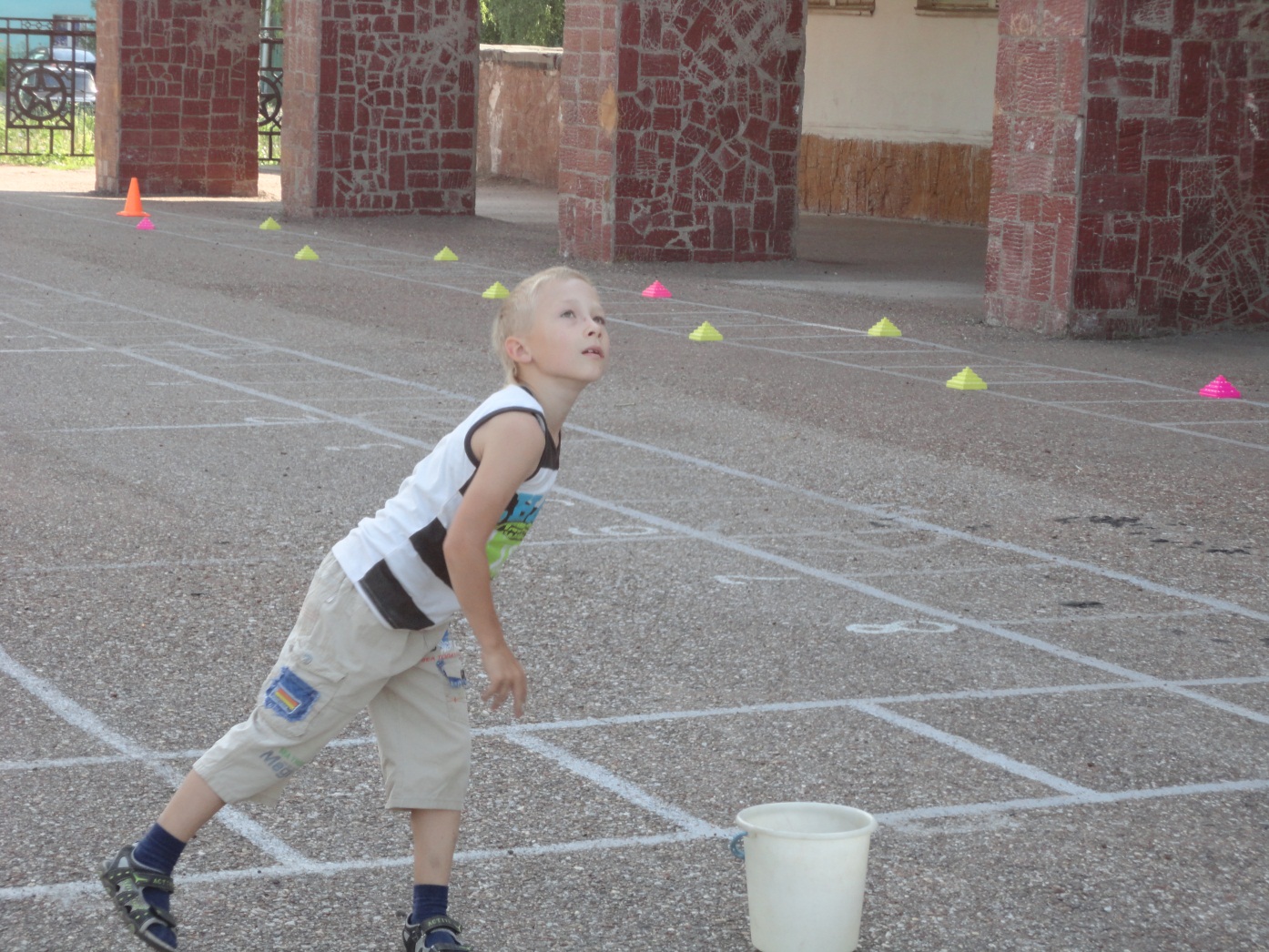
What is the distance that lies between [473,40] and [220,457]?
1838cm

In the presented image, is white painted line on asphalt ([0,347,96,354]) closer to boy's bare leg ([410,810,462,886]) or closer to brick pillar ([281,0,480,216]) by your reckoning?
boy's bare leg ([410,810,462,886])

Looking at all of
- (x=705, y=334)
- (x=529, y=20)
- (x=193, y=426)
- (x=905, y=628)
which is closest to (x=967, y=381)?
(x=705, y=334)

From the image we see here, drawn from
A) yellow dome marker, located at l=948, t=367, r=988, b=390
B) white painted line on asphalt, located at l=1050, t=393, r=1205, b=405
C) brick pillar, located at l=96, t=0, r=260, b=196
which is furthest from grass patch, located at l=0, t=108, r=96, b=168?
white painted line on asphalt, located at l=1050, t=393, r=1205, b=405

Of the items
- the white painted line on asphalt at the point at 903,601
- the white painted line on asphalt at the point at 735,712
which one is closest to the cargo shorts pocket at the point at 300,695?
the white painted line on asphalt at the point at 735,712

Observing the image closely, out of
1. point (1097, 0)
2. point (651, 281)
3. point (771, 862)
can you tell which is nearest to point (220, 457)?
point (771, 862)

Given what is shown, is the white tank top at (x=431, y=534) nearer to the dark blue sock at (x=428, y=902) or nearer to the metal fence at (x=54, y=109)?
the dark blue sock at (x=428, y=902)

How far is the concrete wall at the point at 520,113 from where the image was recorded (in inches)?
1374

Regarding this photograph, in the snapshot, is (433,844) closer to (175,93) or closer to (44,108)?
(175,93)

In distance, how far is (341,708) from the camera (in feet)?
13.0

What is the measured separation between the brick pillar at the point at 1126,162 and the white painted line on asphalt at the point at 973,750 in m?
10.1

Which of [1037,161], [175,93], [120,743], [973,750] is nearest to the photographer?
[120,743]

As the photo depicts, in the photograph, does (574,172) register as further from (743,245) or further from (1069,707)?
(1069,707)

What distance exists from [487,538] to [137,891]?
1035 millimetres

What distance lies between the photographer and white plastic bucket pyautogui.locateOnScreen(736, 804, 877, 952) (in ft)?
12.4
